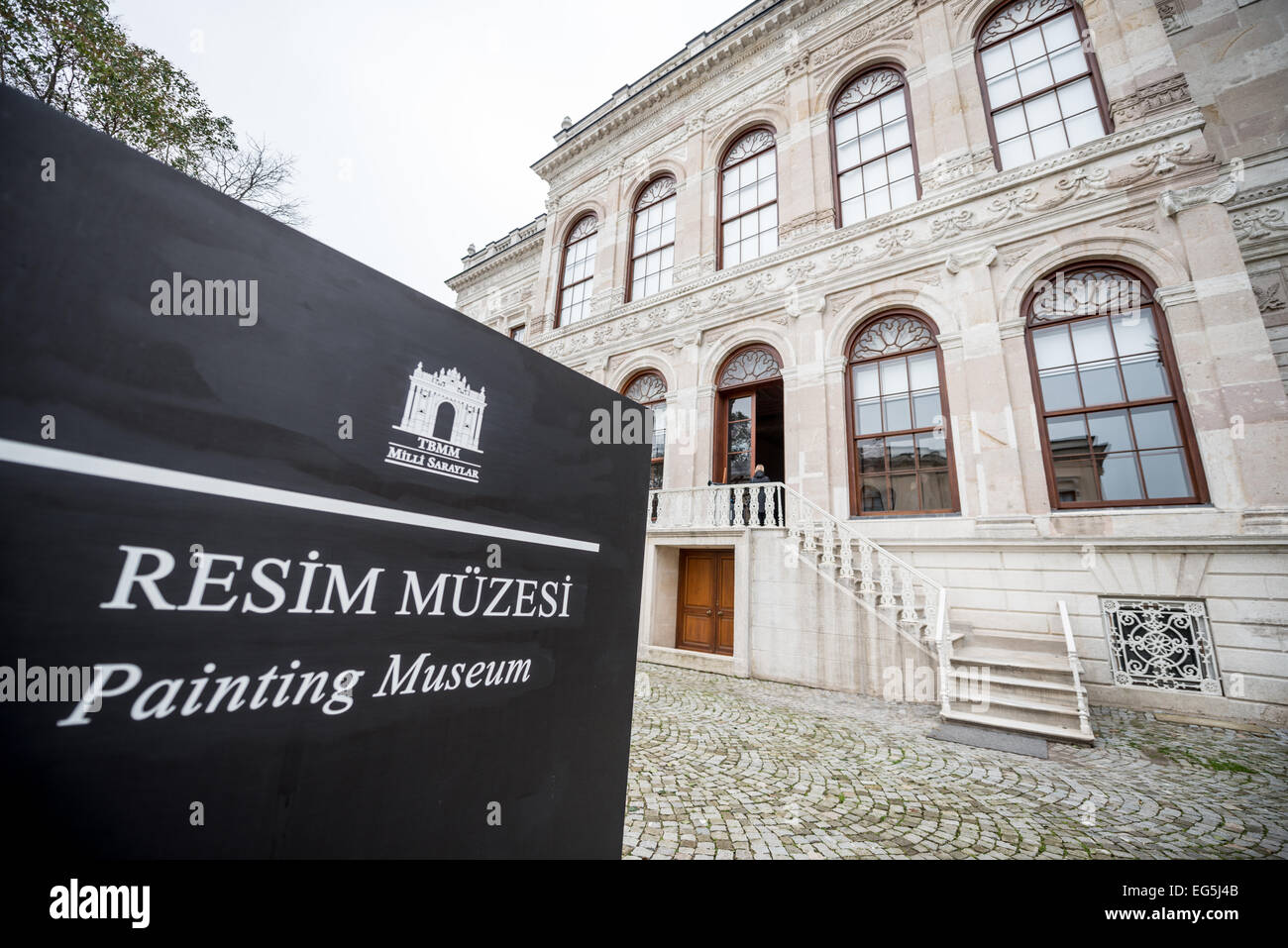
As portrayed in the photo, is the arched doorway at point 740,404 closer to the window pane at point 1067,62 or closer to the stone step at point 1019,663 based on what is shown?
the stone step at point 1019,663

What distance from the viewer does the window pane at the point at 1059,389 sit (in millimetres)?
7109

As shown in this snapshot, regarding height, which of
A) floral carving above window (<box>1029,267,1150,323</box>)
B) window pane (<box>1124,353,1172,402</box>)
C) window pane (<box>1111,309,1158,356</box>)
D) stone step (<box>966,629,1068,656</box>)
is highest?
floral carving above window (<box>1029,267,1150,323</box>)

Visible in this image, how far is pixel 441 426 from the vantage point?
1.43 meters

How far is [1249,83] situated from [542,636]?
A: 46.3 feet

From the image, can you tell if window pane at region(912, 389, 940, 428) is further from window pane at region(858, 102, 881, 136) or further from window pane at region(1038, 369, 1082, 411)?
window pane at region(858, 102, 881, 136)

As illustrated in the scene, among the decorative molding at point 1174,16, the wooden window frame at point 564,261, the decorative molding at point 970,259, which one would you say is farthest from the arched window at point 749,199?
the decorative molding at point 1174,16

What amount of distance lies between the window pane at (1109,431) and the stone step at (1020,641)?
2.82 metres

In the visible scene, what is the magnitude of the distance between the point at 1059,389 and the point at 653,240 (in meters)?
9.78

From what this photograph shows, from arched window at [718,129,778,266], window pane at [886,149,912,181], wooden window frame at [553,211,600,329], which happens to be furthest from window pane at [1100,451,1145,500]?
wooden window frame at [553,211,600,329]

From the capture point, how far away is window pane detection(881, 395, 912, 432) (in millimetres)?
8305

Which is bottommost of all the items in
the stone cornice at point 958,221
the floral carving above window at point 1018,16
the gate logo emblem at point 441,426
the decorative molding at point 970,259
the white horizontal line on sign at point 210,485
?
the white horizontal line on sign at point 210,485

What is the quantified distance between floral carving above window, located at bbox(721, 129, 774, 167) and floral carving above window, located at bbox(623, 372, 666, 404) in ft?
18.7
